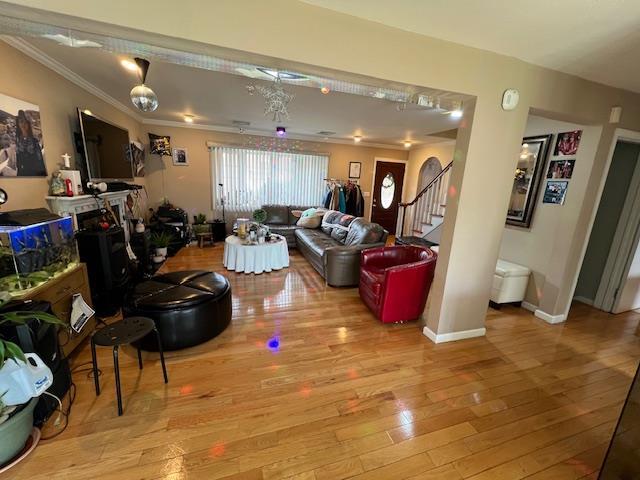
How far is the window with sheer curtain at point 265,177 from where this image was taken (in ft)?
18.6

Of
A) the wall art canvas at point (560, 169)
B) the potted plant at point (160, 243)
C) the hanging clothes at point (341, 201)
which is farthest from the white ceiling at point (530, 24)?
the hanging clothes at point (341, 201)

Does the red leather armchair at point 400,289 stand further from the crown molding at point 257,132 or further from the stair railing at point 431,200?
the crown molding at point 257,132

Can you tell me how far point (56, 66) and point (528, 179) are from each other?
5.27 metres

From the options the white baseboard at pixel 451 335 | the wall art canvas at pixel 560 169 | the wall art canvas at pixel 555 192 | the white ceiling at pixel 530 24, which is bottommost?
the white baseboard at pixel 451 335

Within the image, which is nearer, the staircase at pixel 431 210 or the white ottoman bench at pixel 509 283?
the white ottoman bench at pixel 509 283

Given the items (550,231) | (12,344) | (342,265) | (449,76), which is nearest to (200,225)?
(342,265)

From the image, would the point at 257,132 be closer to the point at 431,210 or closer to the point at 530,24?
the point at 431,210

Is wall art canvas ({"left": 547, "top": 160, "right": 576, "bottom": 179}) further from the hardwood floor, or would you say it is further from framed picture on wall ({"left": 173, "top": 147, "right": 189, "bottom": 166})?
framed picture on wall ({"left": 173, "top": 147, "right": 189, "bottom": 166})

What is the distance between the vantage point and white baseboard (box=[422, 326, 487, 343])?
8.11 ft

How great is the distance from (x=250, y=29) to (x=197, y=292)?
1.92 metres

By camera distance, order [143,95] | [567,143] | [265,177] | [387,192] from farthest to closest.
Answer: [387,192]
[265,177]
[567,143]
[143,95]

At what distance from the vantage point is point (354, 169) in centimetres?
661

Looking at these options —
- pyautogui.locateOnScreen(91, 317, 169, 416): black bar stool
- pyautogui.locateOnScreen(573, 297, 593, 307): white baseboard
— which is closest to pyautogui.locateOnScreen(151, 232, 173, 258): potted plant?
pyautogui.locateOnScreen(91, 317, 169, 416): black bar stool

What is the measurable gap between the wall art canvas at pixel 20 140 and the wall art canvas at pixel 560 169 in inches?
201
